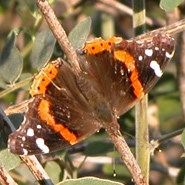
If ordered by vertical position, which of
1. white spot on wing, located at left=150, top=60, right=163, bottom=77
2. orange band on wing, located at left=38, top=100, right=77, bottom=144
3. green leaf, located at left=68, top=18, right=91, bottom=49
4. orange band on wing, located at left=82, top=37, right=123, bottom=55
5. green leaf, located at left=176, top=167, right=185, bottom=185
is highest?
green leaf, located at left=68, top=18, right=91, bottom=49

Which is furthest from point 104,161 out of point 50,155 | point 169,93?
point 169,93

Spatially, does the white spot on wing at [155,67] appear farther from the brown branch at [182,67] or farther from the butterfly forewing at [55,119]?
the brown branch at [182,67]

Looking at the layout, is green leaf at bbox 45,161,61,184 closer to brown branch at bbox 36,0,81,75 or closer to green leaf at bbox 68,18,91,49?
green leaf at bbox 68,18,91,49

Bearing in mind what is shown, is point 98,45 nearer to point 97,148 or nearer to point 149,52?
point 149,52

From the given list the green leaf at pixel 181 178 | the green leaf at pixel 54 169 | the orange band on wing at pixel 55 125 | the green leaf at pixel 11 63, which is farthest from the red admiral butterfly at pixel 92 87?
the green leaf at pixel 181 178

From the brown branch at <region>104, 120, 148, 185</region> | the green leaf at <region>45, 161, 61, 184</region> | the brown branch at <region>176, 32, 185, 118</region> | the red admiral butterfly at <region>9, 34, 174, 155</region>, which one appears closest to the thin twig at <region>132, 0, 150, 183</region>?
the red admiral butterfly at <region>9, 34, 174, 155</region>

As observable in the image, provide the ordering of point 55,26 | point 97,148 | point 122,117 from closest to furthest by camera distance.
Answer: point 55,26 < point 97,148 < point 122,117

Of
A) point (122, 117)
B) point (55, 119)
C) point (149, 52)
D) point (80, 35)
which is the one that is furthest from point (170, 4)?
point (122, 117)

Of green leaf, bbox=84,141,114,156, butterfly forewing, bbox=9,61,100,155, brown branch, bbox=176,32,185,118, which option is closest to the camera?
butterfly forewing, bbox=9,61,100,155
